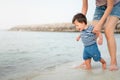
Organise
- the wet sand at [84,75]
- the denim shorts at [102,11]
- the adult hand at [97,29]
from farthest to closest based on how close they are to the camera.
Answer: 1. the denim shorts at [102,11]
2. the adult hand at [97,29]
3. the wet sand at [84,75]

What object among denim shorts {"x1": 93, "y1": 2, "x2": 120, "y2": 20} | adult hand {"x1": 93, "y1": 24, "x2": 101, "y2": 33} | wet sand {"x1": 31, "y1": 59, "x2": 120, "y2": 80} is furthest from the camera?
denim shorts {"x1": 93, "y1": 2, "x2": 120, "y2": 20}

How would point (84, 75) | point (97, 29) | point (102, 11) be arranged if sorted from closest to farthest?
1. point (84, 75)
2. point (97, 29)
3. point (102, 11)

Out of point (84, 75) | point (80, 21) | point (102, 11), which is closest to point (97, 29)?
point (80, 21)

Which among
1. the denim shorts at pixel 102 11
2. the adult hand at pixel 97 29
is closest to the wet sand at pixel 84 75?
the adult hand at pixel 97 29

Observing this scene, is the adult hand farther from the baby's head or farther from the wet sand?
the wet sand

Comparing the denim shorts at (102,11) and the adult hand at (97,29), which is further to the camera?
the denim shorts at (102,11)

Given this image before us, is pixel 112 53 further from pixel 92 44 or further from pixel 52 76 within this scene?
pixel 52 76

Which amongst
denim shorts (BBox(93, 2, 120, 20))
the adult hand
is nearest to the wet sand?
the adult hand

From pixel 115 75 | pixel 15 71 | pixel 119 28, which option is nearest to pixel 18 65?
pixel 15 71

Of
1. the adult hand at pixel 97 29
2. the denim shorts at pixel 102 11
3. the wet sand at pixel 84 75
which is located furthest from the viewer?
the denim shorts at pixel 102 11

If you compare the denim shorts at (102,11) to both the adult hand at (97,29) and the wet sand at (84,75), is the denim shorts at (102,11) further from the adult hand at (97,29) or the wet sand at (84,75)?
the wet sand at (84,75)

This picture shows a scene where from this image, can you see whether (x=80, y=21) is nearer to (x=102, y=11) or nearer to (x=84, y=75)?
(x=102, y=11)

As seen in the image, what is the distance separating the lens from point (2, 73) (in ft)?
19.6

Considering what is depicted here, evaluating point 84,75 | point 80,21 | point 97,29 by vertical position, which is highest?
point 80,21
